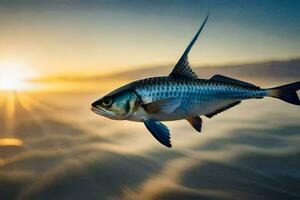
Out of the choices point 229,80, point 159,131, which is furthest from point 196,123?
point 159,131

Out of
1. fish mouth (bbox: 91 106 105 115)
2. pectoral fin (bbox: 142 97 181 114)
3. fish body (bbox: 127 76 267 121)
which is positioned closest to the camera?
pectoral fin (bbox: 142 97 181 114)

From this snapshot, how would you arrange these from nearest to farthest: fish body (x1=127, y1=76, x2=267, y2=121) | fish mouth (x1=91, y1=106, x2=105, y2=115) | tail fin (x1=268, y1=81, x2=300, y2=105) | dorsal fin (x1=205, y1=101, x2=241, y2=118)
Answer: fish body (x1=127, y1=76, x2=267, y2=121)
fish mouth (x1=91, y1=106, x2=105, y2=115)
dorsal fin (x1=205, y1=101, x2=241, y2=118)
tail fin (x1=268, y1=81, x2=300, y2=105)

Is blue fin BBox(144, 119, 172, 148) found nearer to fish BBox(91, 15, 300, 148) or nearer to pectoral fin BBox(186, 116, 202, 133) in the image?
fish BBox(91, 15, 300, 148)

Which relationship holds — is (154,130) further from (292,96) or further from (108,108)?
(292,96)

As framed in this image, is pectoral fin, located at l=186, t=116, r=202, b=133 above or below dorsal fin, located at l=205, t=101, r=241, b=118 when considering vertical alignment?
below

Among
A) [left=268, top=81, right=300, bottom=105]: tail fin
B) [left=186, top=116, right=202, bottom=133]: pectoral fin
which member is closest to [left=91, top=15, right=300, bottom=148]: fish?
[left=186, top=116, right=202, bottom=133]: pectoral fin

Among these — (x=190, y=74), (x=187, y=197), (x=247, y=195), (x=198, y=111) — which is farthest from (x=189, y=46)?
(x=247, y=195)

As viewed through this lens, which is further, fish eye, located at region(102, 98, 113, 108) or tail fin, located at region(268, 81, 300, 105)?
tail fin, located at region(268, 81, 300, 105)

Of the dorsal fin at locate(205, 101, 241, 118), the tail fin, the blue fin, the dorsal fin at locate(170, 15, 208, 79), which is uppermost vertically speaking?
the dorsal fin at locate(170, 15, 208, 79)
